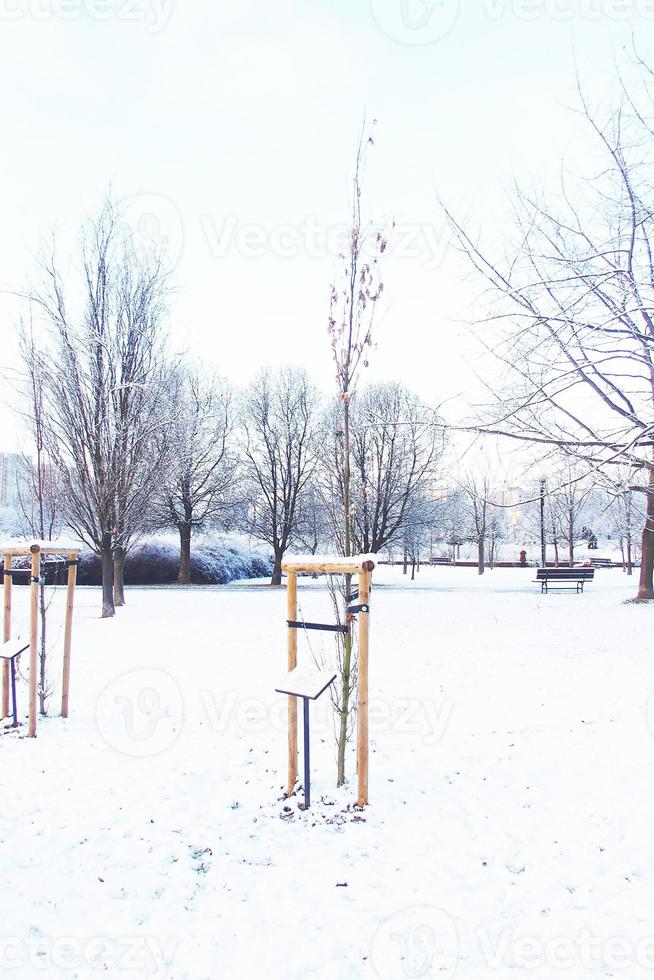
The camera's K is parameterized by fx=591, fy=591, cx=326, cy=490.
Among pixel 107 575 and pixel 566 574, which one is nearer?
pixel 107 575

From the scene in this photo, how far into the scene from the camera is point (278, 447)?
2562 centimetres

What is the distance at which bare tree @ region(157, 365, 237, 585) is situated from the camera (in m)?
22.8

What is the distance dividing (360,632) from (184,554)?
2027 cm

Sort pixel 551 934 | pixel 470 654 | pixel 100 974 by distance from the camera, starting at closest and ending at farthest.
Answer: pixel 100 974 < pixel 551 934 < pixel 470 654

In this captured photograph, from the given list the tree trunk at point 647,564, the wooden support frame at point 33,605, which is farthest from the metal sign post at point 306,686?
the tree trunk at point 647,564

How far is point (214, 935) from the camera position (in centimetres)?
286

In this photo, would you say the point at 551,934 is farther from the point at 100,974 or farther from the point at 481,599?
the point at 481,599

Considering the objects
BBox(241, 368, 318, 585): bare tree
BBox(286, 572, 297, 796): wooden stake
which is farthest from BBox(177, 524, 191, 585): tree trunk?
BBox(286, 572, 297, 796): wooden stake

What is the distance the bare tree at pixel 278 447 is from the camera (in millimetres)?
25281

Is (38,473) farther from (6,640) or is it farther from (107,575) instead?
(107,575)

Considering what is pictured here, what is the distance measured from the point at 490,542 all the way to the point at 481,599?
32.9 metres

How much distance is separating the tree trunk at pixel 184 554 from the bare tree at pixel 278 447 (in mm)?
3085

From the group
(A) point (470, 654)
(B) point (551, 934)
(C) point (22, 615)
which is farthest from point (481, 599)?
(B) point (551, 934)

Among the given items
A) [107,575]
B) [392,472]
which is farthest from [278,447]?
[107,575]
